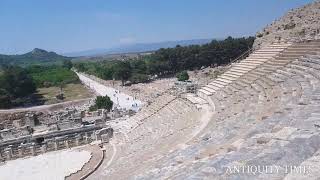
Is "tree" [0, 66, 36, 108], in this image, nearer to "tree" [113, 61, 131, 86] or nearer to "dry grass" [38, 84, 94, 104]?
"dry grass" [38, 84, 94, 104]

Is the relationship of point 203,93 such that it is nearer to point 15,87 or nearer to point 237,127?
point 237,127

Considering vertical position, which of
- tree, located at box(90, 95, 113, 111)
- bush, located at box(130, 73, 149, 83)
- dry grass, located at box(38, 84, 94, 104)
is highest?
tree, located at box(90, 95, 113, 111)

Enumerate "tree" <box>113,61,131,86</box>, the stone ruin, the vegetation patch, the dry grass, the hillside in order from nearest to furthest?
the hillside → the stone ruin → the dry grass → the vegetation patch → "tree" <box>113,61,131,86</box>

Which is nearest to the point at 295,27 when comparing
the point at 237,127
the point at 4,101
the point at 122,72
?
the point at 237,127

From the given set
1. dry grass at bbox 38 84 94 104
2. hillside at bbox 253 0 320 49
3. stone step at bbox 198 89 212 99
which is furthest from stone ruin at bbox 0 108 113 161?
dry grass at bbox 38 84 94 104

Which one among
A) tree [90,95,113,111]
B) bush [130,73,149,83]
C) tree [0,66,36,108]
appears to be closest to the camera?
tree [90,95,113,111]

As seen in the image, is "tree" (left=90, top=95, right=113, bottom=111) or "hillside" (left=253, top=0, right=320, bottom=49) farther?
"tree" (left=90, top=95, right=113, bottom=111)
